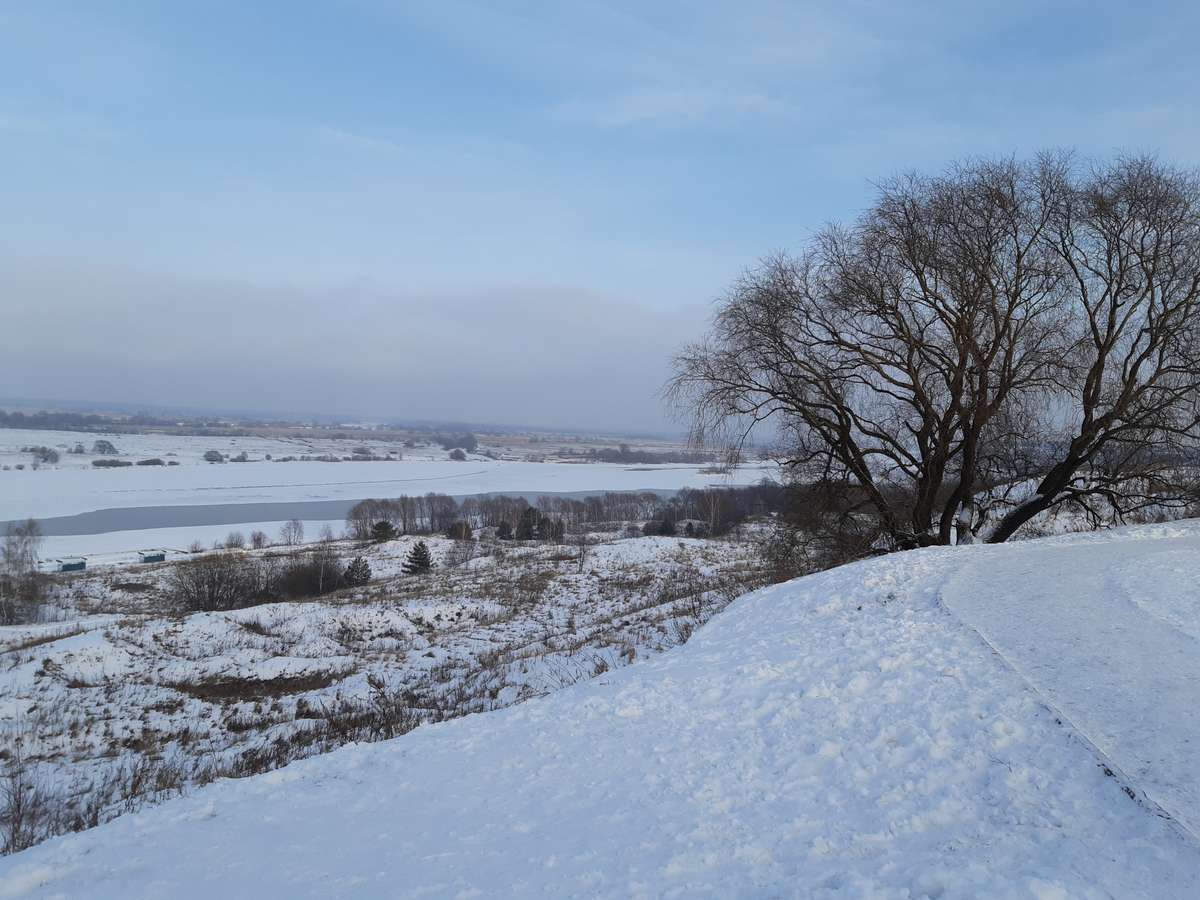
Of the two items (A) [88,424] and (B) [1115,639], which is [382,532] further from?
(A) [88,424]

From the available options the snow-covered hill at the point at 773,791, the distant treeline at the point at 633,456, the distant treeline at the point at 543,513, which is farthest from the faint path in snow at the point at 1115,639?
the distant treeline at the point at 633,456

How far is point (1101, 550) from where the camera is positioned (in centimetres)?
850

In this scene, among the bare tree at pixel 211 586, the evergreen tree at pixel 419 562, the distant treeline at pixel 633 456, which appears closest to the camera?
the bare tree at pixel 211 586

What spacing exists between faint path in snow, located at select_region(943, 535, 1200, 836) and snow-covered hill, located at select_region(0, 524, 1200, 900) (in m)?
0.03

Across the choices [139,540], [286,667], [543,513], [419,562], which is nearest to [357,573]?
[419,562]

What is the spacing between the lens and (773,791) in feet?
12.8

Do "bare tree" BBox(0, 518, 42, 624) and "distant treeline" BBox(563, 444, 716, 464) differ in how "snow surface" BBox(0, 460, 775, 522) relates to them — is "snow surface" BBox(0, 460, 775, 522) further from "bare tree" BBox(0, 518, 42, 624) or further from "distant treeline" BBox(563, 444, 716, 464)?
"bare tree" BBox(0, 518, 42, 624)

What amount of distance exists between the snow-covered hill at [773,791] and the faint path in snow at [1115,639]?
3 centimetres

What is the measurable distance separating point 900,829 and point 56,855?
16.8 ft

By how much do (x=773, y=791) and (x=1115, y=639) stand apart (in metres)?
3.30

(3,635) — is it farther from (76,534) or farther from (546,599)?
(76,534)

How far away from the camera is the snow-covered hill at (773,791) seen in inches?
120

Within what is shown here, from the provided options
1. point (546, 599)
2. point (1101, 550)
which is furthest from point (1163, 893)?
point (546, 599)

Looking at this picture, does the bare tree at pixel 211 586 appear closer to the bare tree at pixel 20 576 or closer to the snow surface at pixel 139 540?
the bare tree at pixel 20 576
